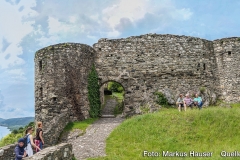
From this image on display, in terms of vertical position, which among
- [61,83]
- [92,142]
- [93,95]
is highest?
[61,83]

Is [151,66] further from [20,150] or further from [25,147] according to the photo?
[20,150]

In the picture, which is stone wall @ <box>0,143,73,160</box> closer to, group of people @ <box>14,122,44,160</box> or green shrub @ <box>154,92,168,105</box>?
group of people @ <box>14,122,44,160</box>

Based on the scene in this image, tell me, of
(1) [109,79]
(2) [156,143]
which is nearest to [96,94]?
(1) [109,79]

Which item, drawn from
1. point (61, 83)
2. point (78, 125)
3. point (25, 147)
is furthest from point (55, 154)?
point (61, 83)

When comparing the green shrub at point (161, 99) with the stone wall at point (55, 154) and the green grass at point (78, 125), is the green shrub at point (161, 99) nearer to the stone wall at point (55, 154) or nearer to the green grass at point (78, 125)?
the green grass at point (78, 125)

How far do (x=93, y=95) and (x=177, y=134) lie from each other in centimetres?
973

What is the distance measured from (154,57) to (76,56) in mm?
7131

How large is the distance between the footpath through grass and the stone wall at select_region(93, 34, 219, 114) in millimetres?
7095

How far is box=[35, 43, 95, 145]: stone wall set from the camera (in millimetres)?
19484

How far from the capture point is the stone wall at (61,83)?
19484mm

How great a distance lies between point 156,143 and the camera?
12.8 meters

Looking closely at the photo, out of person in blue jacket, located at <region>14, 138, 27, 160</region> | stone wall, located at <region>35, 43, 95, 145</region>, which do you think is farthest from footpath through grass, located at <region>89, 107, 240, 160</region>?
stone wall, located at <region>35, 43, 95, 145</region>

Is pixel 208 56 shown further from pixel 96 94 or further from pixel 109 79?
pixel 96 94

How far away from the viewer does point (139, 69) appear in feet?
76.6
